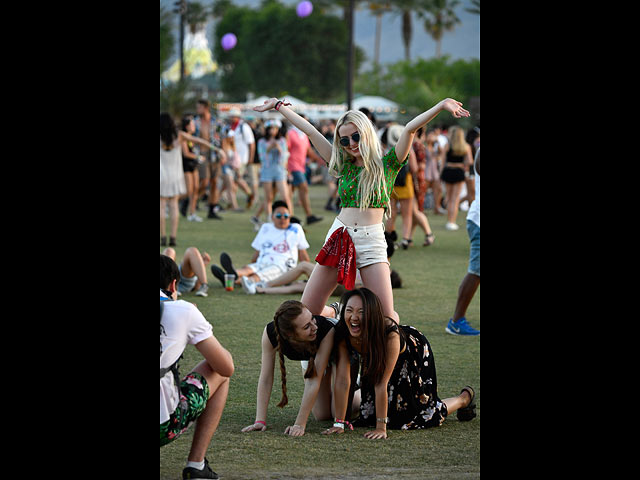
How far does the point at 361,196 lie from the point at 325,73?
86.3 meters

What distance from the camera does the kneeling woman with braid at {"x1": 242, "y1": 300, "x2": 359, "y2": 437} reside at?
5.07m

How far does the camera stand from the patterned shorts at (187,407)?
13.5ft

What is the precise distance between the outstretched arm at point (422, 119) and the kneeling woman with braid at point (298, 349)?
113 cm

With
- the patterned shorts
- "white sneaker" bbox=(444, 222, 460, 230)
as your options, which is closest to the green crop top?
the patterned shorts

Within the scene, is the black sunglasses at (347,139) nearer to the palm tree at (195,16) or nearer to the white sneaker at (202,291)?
the white sneaker at (202,291)

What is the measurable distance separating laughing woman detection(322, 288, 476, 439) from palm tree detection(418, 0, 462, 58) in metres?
83.8

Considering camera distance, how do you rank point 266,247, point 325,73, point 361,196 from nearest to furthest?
point 361,196, point 266,247, point 325,73

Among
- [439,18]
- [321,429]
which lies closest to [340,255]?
[321,429]

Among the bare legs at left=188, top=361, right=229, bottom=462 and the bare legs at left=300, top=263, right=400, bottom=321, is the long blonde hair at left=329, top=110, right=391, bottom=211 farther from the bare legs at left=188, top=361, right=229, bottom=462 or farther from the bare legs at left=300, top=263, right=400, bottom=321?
the bare legs at left=188, top=361, right=229, bottom=462
